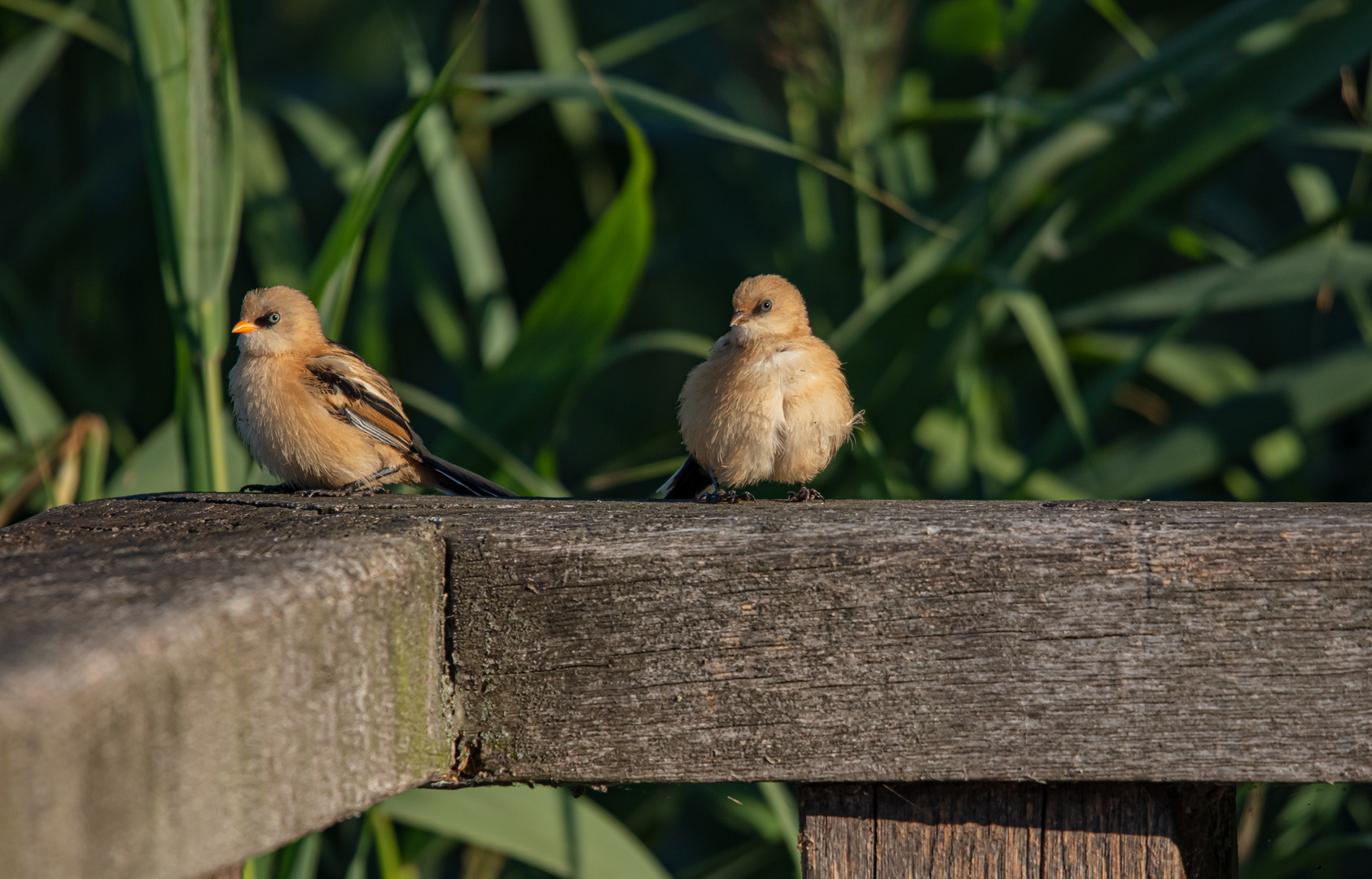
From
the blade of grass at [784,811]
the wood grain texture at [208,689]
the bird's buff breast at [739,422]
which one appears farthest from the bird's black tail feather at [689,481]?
the wood grain texture at [208,689]

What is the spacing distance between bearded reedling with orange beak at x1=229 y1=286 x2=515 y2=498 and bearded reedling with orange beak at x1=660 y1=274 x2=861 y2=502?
60 centimetres

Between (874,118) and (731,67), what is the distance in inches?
38.3

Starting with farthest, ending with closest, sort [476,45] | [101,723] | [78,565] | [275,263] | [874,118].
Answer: [476,45]
[275,263]
[874,118]
[78,565]
[101,723]

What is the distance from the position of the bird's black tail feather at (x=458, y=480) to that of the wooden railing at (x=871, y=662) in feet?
3.85

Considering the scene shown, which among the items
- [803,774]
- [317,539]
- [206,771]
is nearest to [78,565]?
[317,539]

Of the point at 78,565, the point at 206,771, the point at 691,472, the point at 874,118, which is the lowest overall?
the point at 206,771

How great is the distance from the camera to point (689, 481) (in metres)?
2.71

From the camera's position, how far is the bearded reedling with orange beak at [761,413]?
8.11ft

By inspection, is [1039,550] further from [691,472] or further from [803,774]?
[691,472]

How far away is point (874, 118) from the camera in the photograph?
3.49 meters

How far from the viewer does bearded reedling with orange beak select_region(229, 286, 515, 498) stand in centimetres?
289

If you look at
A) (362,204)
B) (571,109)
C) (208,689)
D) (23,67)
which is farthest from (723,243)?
Answer: (208,689)

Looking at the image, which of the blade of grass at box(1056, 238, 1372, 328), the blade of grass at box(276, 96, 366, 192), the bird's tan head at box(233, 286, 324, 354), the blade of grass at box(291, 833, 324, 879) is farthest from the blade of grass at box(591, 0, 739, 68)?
the blade of grass at box(291, 833, 324, 879)

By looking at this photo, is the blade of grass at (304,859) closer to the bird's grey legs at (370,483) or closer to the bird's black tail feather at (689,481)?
the bird's grey legs at (370,483)
